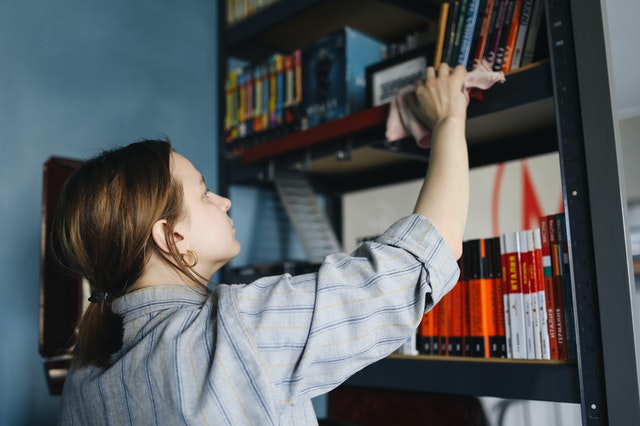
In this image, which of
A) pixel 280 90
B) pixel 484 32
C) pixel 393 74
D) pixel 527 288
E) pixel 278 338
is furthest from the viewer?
pixel 280 90

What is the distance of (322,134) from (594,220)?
689mm

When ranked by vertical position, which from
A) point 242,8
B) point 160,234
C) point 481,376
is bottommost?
point 481,376

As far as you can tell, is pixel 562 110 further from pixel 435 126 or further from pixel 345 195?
pixel 345 195

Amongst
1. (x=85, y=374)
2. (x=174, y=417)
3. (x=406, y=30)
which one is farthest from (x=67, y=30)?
(x=174, y=417)

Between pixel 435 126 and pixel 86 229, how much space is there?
597 mm

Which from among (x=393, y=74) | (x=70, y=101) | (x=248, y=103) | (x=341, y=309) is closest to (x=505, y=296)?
(x=341, y=309)

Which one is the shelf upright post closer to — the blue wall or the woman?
the woman

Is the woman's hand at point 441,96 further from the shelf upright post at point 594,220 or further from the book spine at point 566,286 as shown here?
the book spine at point 566,286

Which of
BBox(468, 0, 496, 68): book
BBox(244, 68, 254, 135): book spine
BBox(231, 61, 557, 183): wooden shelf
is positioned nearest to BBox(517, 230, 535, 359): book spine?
BBox(231, 61, 557, 183): wooden shelf

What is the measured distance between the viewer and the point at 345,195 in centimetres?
204

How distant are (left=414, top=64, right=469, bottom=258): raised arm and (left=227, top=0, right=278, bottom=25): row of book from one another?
0.86m

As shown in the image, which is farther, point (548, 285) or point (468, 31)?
point (468, 31)

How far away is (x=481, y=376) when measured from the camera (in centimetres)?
116

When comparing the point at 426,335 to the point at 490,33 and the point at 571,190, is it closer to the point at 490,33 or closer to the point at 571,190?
the point at 571,190
